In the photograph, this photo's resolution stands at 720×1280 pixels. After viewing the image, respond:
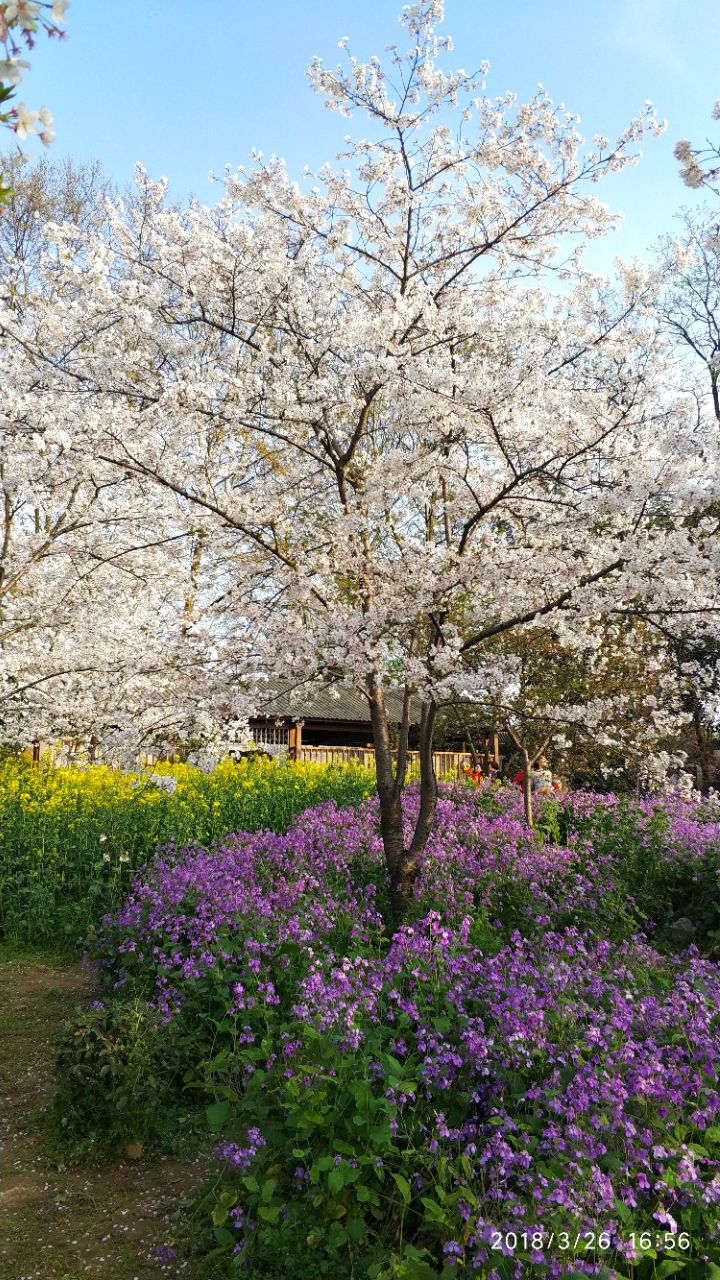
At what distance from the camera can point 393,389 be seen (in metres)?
5.14

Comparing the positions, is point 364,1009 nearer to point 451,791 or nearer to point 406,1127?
point 406,1127

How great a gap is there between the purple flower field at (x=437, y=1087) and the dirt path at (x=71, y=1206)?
314mm

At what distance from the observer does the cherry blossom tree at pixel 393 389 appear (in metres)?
5.18

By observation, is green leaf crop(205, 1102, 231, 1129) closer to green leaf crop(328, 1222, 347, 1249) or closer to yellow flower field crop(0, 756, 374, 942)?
green leaf crop(328, 1222, 347, 1249)

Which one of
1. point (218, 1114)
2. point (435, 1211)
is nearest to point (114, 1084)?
point (218, 1114)

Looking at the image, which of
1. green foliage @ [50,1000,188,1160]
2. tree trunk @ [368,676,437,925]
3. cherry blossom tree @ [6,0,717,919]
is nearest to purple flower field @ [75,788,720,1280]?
green foliage @ [50,1000,188,1160]

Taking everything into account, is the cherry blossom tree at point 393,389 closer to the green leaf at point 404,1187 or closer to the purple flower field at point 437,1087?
the purple flower field at point 437,1087

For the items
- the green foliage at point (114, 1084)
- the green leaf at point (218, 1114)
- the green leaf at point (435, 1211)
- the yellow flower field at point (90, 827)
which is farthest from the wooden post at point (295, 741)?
the green leaf at point (435, 1211)

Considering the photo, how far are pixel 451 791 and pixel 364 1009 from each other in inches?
238

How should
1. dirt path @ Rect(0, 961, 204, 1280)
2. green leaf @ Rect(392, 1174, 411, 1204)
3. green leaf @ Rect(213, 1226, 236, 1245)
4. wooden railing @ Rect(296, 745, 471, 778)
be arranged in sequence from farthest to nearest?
wooden railing @ Rect(296, 745, 471, 778) < dirt path @ Rect(0, 961, 204, 1280) < green leaf @ Rect(213, 1226, 236, 1245) < green leaf @ Rect(392, 1174, 411, 1204)

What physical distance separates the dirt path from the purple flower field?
31cm

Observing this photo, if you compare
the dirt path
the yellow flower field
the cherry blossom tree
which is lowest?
the dirt path

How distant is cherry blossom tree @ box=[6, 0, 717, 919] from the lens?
17.0ft

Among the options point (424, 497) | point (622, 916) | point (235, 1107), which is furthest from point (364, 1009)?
point (424, 497)
